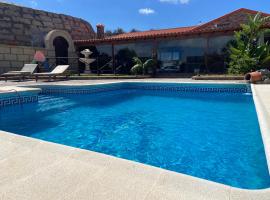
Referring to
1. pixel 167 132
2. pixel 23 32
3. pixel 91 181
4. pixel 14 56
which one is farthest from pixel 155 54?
pixel 91 181

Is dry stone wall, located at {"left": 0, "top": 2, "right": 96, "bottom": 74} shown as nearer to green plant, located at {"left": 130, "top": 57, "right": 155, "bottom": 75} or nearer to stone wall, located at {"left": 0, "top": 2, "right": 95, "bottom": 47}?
stone wall, located at {"left": 0, "top": 2, "right": 95, "bottom": 47}

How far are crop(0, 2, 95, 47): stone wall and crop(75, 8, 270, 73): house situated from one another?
3.18 m

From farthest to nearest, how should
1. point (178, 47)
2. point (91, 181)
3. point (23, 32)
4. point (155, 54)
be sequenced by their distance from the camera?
point (23, 32), point (178, 47), point (155, 54), point (91, 181)

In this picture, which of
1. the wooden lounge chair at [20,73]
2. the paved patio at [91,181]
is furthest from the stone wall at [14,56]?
the paved patio at [91,181]

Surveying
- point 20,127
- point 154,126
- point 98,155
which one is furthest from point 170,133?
point 20,127

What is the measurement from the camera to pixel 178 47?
17.9 metres

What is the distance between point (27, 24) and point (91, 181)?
788 inches

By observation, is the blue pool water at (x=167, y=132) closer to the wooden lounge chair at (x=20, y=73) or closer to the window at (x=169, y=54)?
the wooden lounge chair at (x=20, y=73)

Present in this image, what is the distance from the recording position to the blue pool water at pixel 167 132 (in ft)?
11.1

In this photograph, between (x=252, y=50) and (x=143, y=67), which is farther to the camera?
(x=143, y=67)

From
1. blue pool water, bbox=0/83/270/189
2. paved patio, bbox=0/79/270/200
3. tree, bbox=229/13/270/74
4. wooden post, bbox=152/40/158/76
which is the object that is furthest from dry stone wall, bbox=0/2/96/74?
paved patio, bbox=0/79/270/200

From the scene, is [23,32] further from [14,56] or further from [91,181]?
[91,181]

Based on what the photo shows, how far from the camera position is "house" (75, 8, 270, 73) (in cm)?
1577

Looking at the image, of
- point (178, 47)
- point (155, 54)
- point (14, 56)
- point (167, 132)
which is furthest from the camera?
point (178, 47)
